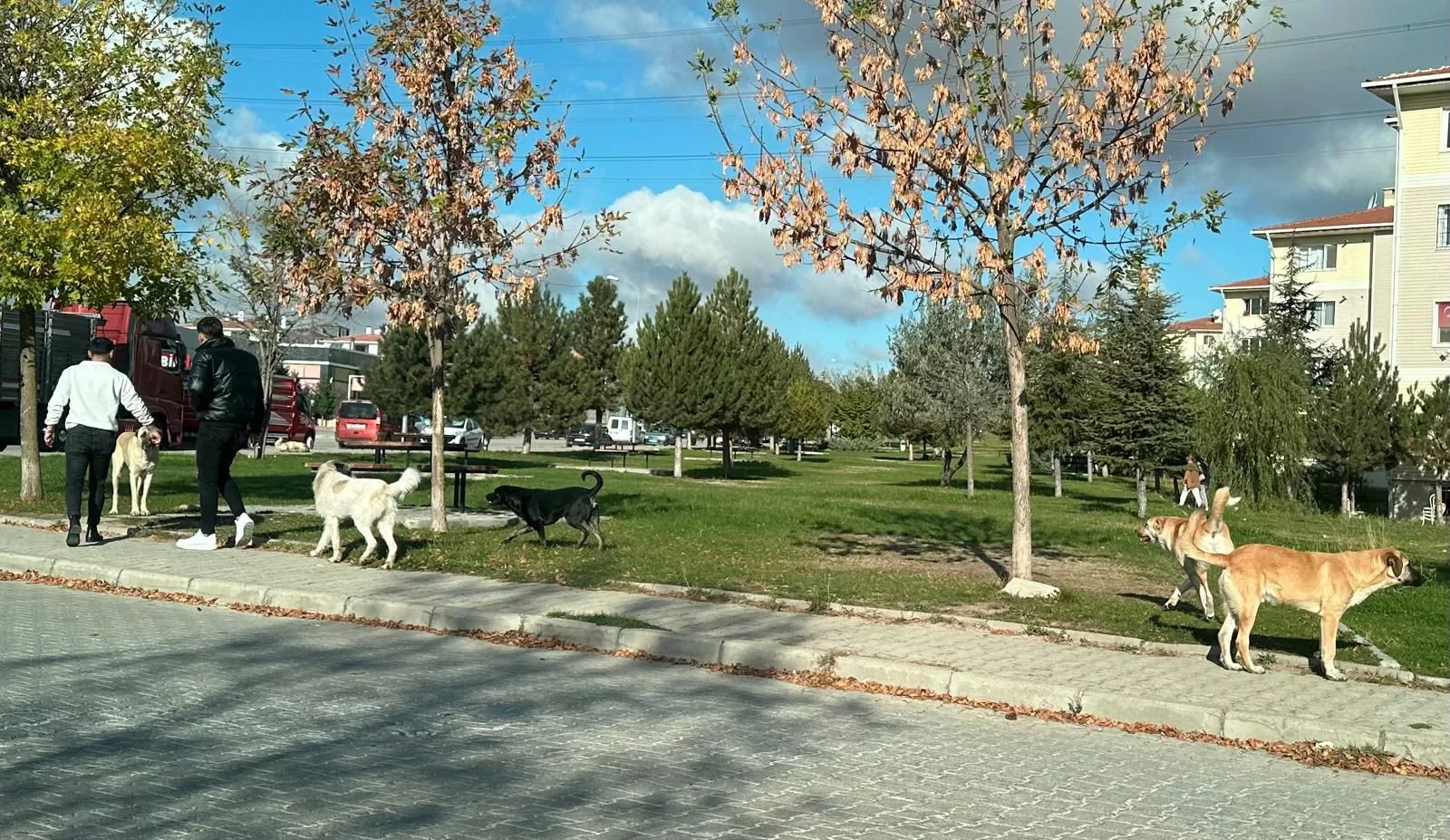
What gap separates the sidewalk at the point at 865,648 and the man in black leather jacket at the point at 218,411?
0.67m

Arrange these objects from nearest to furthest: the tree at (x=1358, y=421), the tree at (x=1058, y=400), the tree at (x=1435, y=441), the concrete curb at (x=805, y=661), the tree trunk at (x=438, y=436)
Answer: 1. the concrete curb at (x=805, y=661)
2. the tree trunk at (x=438, y=436)
3. the tree at (x=1435, y=441)
4. the tree at (x=1358, y=421)
5. the tree at (x=1058, y=400)

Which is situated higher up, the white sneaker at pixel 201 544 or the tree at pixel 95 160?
the tree at pixel 95 160

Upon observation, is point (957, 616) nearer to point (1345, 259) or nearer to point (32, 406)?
point (32, 406)

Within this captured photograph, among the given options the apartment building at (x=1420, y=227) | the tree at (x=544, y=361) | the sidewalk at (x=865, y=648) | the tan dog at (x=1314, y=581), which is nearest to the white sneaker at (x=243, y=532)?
the sidewalk at (x=865, y=648)

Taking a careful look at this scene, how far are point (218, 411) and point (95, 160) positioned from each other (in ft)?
17.1

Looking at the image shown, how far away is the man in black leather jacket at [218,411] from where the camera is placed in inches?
500

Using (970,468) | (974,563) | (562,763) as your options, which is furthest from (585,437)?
(562,763)

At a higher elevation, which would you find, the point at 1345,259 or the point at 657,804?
the point at 1345,259

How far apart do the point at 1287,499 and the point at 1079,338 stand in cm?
2616

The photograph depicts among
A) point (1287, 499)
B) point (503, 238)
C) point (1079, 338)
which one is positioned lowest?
point (1287, 499)

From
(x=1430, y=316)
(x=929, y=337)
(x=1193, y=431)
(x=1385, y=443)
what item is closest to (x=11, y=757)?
(x=1193, y=431)

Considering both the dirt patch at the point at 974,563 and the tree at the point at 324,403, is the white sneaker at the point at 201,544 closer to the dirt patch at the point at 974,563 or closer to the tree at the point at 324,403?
the dirt patch at the point at 974,563

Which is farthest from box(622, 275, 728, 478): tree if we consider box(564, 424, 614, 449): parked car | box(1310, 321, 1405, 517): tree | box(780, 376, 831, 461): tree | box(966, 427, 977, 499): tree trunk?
box(564, 424, 614, 449): parked car

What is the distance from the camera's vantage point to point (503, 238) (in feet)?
48.2
